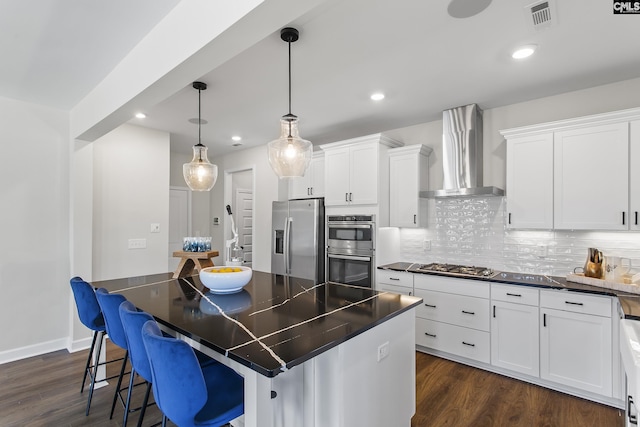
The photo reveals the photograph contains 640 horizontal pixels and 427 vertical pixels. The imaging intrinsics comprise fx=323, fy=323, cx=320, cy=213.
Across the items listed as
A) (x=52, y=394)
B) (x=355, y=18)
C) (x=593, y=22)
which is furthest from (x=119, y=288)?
(x=593, y=22)

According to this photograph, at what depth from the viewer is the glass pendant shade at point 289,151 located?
2383 millimetres

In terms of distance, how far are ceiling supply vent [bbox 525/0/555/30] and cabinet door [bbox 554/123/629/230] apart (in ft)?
4.27

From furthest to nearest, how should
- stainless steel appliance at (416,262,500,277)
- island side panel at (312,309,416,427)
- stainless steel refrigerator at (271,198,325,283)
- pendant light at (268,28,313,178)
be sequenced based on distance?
stainless steel refrigerator at (271,198,325,283)
stainless steel appliance at (416,262,500,277)
pendant light at (268,28,313,178)
island side panel at (312,309,416,427)

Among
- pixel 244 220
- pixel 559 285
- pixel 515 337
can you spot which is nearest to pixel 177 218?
pixel 244 220

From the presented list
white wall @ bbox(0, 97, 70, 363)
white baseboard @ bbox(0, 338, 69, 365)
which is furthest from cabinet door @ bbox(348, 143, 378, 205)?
white baseboard @ bbox(0, 338, 69, 365)

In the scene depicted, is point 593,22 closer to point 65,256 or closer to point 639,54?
point 639,54

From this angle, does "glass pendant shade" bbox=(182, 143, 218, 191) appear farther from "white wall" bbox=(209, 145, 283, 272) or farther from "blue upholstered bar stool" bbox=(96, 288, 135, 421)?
"white wall" bbox=(209, 145, 283, 272)

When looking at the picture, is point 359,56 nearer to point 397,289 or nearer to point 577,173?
point 577,173

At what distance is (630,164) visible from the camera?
2637mm

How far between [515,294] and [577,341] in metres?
0.54

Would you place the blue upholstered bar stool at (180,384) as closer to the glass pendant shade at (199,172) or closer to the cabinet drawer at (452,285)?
the glass pendant shade at (199,172)

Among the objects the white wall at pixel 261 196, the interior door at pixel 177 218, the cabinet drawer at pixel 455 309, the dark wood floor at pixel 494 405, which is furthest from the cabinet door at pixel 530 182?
the interior door at pixel 177 218

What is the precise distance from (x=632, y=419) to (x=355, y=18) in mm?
2729

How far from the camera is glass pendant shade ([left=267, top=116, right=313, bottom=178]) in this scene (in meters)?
2.38
